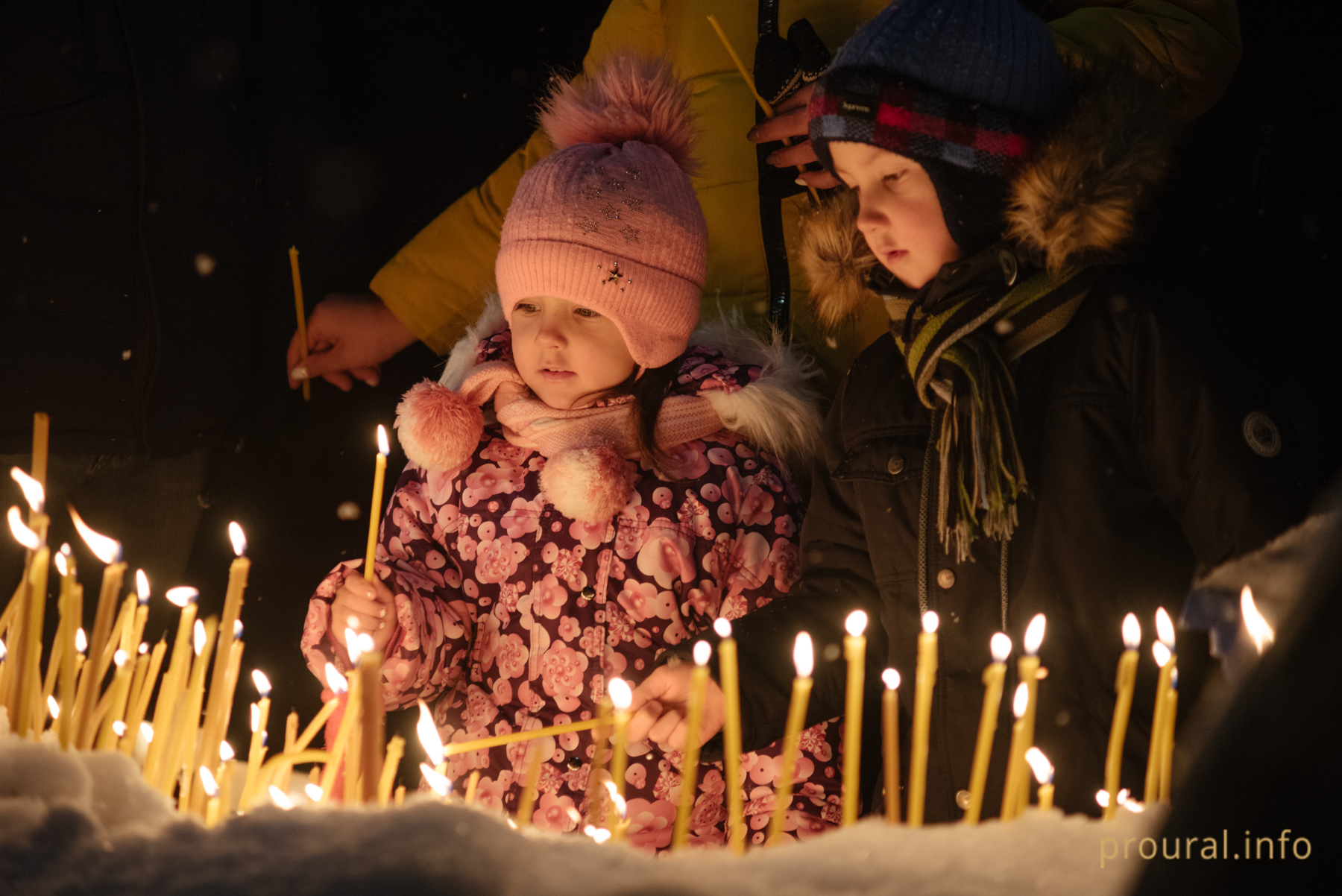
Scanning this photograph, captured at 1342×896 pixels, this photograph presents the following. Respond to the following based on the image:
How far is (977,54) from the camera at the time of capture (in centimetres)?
125

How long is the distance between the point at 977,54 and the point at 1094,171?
23cm

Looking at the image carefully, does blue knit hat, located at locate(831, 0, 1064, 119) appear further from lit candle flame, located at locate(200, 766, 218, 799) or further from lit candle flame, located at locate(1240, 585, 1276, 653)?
lit candle flame, located at locate(200, 766, 218, 799)

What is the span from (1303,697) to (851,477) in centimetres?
110

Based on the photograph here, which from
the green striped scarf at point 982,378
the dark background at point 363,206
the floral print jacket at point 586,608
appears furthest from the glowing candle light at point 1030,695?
the dark background at point 363,206

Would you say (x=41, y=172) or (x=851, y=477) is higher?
(x=41, y=172)

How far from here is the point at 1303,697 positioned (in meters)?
0.37

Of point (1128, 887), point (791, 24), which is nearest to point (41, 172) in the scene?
point (791, 24)

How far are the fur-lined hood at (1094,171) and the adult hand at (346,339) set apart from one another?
1.44 meters

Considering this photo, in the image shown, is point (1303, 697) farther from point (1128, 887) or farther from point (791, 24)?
point (791, 24)

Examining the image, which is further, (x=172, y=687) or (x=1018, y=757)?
(x=172, y=687)

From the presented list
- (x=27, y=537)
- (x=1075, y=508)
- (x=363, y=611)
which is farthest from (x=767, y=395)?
(x=27, y=537)

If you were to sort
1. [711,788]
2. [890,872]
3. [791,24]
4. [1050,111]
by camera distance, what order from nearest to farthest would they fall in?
[890,872]
[1050,111]
[711,788]
[791,24]

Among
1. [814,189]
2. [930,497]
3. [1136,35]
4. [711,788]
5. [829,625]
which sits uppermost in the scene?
[1136,35]

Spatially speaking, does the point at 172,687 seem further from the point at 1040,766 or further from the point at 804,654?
the point at 1040,766
